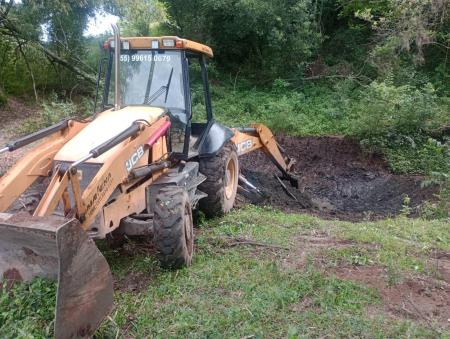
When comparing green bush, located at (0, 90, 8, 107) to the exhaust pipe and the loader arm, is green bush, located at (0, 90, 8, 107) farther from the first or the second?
the loader arm

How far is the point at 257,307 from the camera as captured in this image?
13.5 ft

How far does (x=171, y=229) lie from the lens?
4.73 metres

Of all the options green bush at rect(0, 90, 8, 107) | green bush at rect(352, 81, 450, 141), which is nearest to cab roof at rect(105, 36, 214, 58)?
green bush at rect(352, 81, 450, 141)

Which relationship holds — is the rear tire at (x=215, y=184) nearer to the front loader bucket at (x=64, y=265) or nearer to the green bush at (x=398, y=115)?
the front loader bucket at (x=64, y=265)

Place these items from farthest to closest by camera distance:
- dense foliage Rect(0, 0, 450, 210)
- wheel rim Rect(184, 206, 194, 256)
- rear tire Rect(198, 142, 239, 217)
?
dense foliage Rect(0, 0, 450, 210) → rear tire Rect(198, 142, 239, 217) → wheel rim Rect(184, 206, 194, 256)

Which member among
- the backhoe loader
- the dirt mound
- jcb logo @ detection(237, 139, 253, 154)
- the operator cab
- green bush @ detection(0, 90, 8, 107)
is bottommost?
the dirt mound

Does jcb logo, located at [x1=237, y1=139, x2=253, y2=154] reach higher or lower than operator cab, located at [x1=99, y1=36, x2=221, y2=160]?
lower

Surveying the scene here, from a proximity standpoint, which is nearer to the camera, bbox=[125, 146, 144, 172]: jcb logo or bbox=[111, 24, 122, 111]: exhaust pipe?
Result: bbox=[125, 146, 144, 172]: jcb logo

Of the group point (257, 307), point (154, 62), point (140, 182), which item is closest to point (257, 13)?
point (154, 62)

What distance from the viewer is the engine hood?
484 cm

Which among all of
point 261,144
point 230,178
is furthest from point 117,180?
point 261,144

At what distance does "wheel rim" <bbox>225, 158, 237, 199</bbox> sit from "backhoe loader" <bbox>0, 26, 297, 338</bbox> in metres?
0.02

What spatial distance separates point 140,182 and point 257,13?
11.1 m

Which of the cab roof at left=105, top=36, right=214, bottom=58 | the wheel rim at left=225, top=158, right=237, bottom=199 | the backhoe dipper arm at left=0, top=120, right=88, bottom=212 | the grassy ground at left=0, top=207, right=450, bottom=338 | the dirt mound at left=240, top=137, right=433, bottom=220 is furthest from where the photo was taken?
the dirt mound at left=240, top=137, right=433, bottom=220
